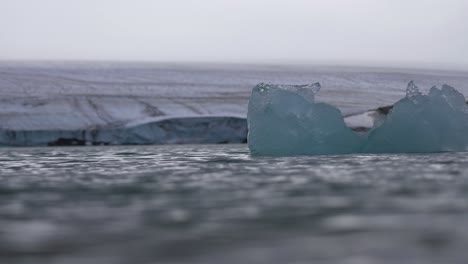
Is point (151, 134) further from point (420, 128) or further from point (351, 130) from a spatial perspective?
point (420, 128)

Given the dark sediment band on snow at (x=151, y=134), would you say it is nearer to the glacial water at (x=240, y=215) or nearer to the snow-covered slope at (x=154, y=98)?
the snow-covered slope at (x=154, y=98)

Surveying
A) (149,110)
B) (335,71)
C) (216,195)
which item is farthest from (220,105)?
(216,195)

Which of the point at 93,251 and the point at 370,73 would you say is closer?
the point at 93,251

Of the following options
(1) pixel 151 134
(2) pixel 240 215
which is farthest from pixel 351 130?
(1) pixel 151 134

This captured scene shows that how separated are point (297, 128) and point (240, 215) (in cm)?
430

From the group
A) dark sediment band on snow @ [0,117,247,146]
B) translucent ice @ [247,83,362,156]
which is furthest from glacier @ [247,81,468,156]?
dark sediment band on snow @ [0,117,247,146]

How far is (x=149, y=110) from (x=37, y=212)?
10066mm

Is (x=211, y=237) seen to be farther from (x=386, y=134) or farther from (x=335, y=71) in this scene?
(x=335, y=71)

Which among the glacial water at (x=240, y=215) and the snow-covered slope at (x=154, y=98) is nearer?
the glacial water at (x=240, y=215)

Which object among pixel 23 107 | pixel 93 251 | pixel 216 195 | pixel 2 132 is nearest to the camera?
pixel 93 251

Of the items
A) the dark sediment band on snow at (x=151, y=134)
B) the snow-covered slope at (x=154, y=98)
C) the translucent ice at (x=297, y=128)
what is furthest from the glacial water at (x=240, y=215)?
the snow-covered slope at (x=154, y=98)

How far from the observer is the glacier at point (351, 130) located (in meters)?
7.59

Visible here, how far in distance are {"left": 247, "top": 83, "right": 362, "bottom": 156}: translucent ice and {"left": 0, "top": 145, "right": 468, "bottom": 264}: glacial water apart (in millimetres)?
1905

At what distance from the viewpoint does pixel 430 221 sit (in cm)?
317
